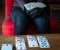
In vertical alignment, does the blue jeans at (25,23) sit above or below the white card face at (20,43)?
above

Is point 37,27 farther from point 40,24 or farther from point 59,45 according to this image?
point 59,45

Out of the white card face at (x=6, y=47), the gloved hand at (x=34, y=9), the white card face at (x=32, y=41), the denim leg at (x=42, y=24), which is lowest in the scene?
the white card face at (x=6, y=47)

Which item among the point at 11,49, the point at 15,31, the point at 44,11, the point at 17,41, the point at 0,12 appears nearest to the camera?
the point at 11,49

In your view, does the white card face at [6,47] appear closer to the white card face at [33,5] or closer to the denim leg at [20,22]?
the denim leg at [20,22]

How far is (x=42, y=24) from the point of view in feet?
5.39

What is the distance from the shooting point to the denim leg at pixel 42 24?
164 cm

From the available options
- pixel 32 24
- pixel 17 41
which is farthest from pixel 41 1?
pixel 17 41

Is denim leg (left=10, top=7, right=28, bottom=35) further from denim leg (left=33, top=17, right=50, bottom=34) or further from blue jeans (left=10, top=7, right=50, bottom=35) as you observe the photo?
denim leg (left=33, top=17, right=50, bottom=34)

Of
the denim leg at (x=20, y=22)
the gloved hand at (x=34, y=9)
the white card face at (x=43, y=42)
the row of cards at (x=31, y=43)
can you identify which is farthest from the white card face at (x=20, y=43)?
the gloved hand at (x=34, y=9)

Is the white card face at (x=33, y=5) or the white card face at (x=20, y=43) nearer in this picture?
the white card face at (x=20, y=43)

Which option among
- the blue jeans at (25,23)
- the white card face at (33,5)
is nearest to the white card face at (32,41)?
the blue jeans at (25,23)

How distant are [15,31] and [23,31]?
0.26 ft

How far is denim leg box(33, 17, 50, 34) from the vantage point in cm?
164

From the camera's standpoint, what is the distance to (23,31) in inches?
63.4
